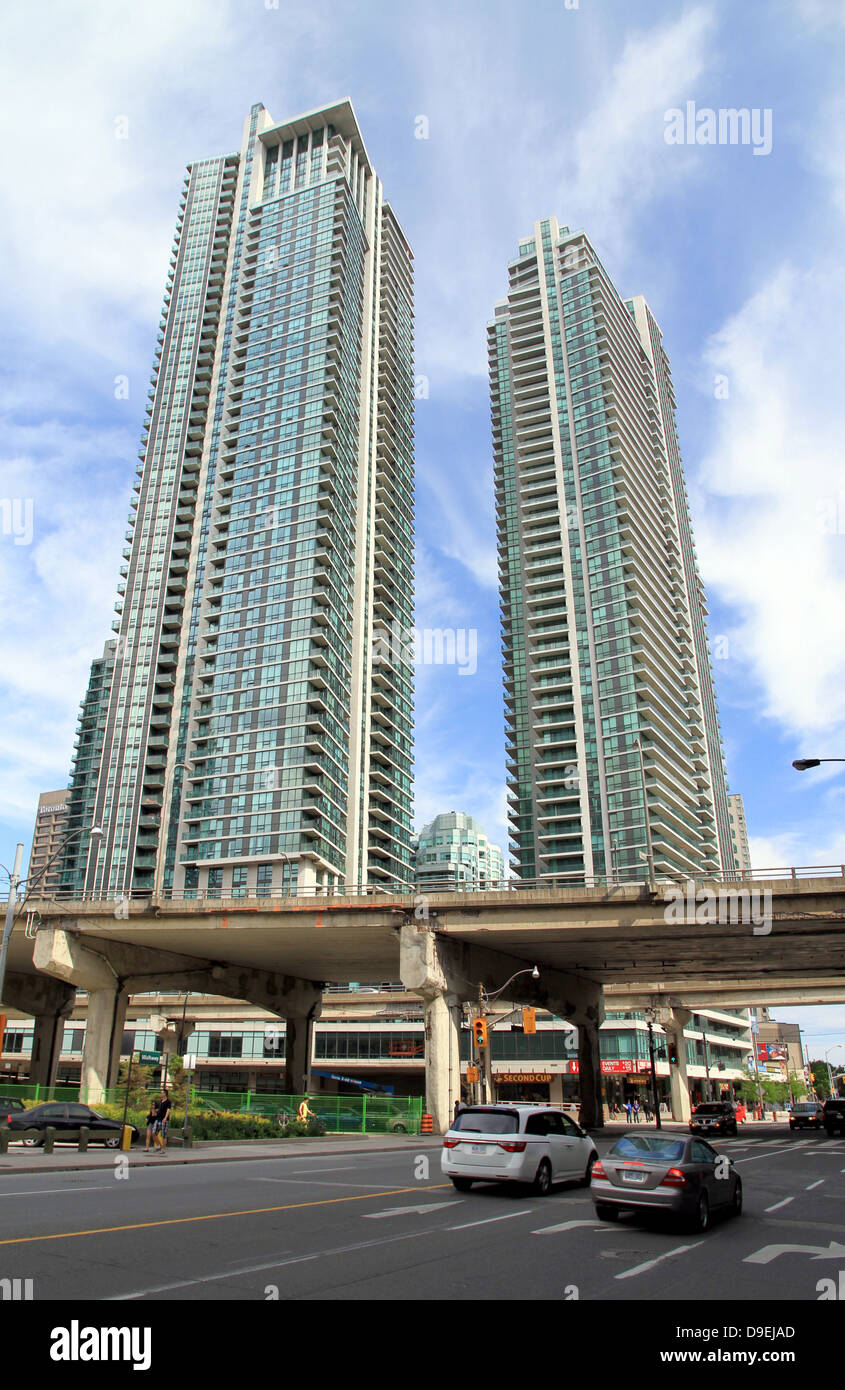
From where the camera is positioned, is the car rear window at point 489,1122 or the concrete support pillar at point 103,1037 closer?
the car rear window at point 489,1122

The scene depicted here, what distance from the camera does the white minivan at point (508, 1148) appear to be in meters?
16.0

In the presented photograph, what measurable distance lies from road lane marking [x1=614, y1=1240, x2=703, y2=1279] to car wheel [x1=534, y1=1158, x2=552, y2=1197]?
5104 mm

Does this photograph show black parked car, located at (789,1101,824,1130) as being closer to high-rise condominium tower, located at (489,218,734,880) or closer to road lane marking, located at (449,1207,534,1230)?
road lane marking, located at (449,1207,534,1230)

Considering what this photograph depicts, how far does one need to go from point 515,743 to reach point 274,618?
41.8 m

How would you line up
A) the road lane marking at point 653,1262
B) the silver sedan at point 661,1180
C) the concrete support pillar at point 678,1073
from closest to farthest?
the road lane marking at point 653,1262, the silver sedan at point 661,1180, the concrete support pillar at point 678,1073

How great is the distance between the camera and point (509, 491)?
155 meters

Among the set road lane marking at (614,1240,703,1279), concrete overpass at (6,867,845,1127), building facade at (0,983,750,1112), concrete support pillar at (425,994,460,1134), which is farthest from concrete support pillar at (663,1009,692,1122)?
road lane marking at (614,1240,703,1279)

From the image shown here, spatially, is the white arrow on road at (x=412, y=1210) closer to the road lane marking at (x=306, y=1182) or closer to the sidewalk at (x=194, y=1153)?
the road lane marking at (x=306, y=1182)

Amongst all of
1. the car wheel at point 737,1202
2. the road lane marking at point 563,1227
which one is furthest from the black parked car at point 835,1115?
the road lane marking at point 563,1227

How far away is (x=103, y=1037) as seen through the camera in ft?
162

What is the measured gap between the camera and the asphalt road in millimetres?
8109

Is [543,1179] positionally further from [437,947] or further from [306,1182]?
[437,947]

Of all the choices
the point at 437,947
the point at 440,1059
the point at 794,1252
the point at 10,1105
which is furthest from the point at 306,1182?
the point at 10,1105

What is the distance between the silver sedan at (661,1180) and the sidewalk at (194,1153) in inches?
529
